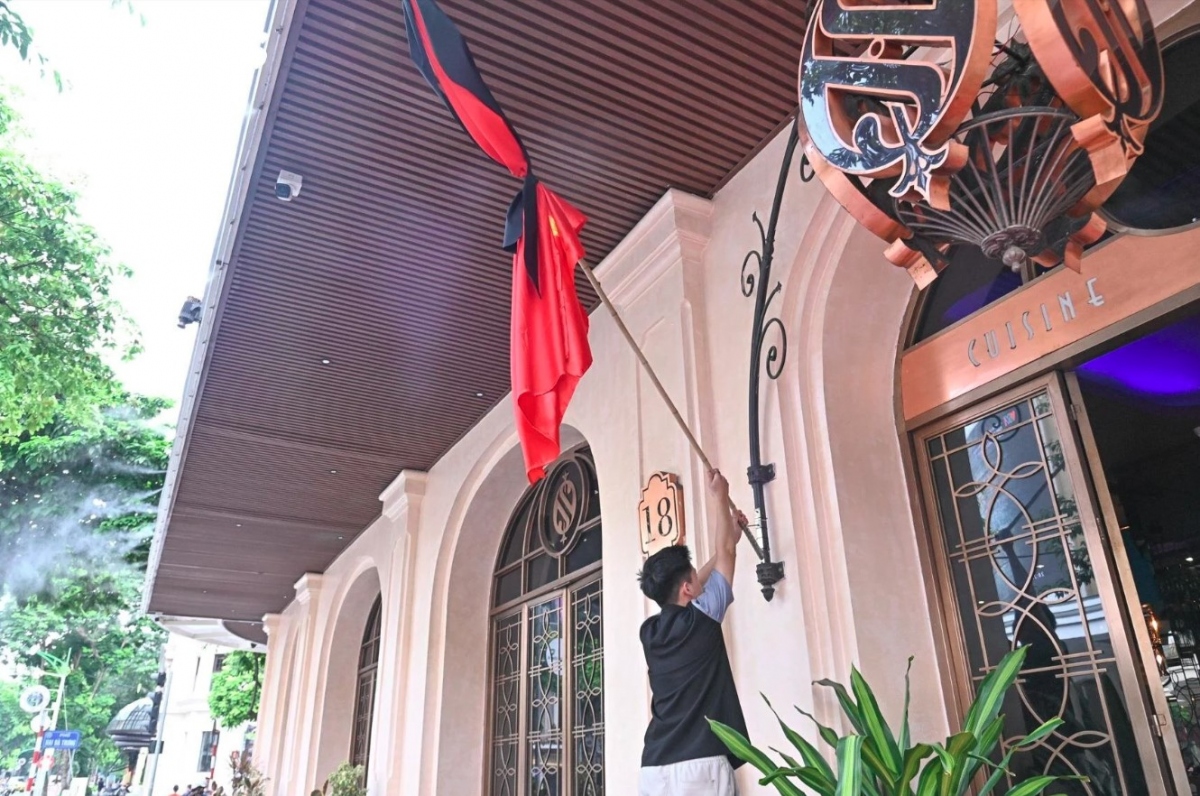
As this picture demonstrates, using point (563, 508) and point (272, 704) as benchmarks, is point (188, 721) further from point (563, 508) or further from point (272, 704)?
point (563, 508)

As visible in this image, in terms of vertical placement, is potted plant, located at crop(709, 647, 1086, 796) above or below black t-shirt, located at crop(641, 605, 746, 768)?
below

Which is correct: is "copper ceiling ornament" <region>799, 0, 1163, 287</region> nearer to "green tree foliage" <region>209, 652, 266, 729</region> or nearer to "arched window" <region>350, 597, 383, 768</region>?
"arched window" <region>350, 597, 383, 768</region>

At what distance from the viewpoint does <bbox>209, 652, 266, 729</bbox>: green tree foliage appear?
2294cm

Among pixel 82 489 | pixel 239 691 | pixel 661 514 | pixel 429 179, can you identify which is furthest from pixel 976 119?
pixel 239 691

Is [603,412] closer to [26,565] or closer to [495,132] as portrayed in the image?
[495,132]

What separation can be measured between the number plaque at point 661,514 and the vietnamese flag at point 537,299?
1167 millimetres

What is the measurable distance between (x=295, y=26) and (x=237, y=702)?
23.5 metres

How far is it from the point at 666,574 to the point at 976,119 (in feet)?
5.41

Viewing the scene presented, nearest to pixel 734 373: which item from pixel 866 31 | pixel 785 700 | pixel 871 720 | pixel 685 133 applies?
pixel 685 133

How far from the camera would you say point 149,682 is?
104 feet

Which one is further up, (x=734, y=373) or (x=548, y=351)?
(x=734, y=373)

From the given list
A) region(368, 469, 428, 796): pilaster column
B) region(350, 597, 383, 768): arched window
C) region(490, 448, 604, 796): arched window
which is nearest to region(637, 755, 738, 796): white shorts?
region(490, 448, 604, 796): arched window

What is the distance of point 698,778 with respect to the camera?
250 cm

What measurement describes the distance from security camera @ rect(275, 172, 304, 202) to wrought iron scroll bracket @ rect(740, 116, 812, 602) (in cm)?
224
